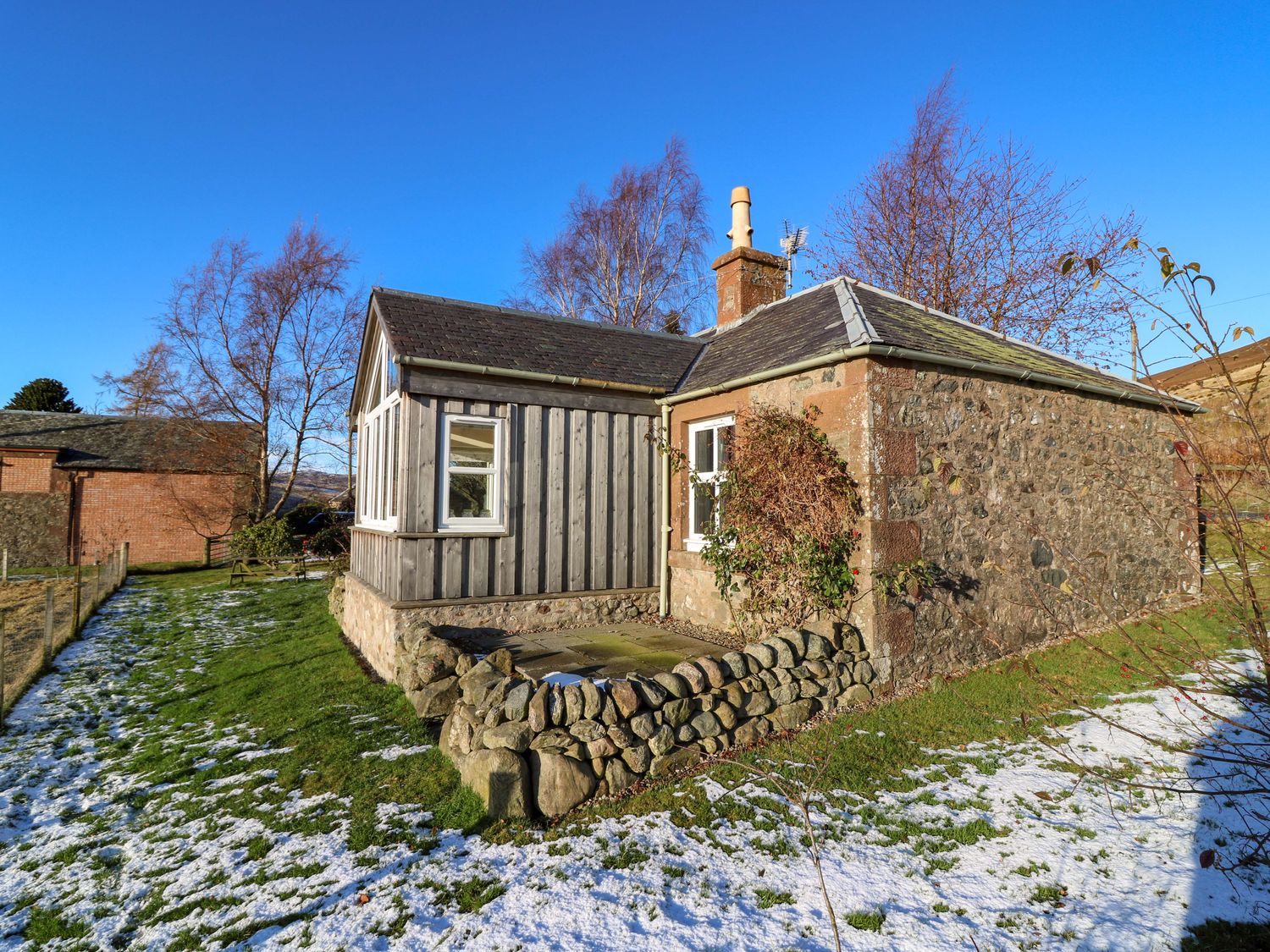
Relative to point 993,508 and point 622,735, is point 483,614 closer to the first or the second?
point 622,735

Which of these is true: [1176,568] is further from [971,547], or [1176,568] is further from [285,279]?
[285,279]

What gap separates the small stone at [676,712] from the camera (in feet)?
16.9

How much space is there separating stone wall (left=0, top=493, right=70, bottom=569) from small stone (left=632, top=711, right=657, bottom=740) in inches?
999

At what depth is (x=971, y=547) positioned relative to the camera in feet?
23.5

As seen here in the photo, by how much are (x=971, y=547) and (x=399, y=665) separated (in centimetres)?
648

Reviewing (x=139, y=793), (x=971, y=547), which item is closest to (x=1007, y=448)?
(x=971, y=547)

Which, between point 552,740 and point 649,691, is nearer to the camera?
point 552,740

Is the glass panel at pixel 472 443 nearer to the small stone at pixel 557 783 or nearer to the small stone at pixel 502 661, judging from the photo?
the small stone at pixel 502 661

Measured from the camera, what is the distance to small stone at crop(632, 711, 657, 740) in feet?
16.3

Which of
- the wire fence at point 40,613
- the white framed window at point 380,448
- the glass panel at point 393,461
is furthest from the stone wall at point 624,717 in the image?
the wire fence at point 40,613

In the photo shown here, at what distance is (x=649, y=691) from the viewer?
5.12 m

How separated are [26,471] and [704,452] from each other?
2442 centimetres

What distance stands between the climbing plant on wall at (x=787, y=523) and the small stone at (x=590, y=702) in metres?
2.58

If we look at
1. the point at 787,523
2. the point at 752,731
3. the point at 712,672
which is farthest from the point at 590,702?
the point at 787,523
